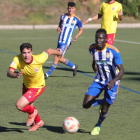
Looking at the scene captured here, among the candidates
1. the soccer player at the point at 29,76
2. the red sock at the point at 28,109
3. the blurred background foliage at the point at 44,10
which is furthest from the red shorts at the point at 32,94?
the blurred background foliage at the point at 44,10

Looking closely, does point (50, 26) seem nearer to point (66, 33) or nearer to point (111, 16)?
point (66, 33)

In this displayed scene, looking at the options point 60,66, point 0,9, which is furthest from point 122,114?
point 0,9

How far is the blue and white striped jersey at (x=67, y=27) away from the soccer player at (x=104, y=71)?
5.98m

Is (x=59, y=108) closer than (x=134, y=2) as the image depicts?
Yes

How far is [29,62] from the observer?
7309 millimetres

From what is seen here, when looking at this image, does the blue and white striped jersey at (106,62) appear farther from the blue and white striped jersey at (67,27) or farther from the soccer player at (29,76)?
the blue and white striped jersey at (67,27)

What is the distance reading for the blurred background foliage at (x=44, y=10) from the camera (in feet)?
121

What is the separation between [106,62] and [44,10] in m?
32.5

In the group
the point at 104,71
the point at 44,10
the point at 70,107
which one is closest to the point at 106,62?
the point at 104,71

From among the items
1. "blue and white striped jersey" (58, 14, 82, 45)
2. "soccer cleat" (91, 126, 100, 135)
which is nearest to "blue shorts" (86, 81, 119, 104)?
"soccer cleat" (91, 126, 100, 135)

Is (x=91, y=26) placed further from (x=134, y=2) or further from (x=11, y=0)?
(x=11, y=0)

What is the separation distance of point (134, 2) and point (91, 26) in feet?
22.3

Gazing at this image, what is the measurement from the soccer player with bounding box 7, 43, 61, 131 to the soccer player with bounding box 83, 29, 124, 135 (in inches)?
34.7

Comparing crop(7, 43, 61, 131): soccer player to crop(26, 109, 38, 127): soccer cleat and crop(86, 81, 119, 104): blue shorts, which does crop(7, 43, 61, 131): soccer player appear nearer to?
crop(26, 109, 38, 127): soccer cleat
